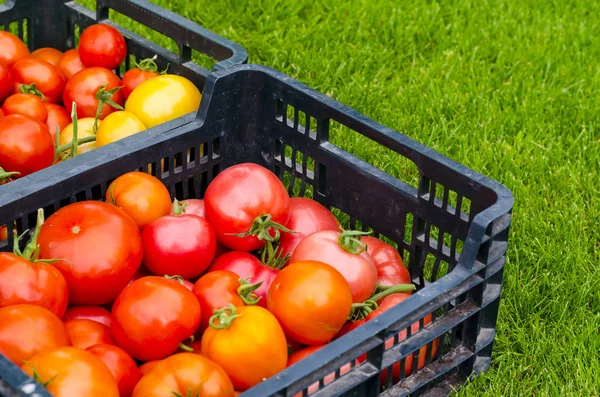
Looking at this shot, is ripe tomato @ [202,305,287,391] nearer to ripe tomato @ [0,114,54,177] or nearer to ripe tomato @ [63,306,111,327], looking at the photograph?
ripe tomato @ [63,306,111,327]

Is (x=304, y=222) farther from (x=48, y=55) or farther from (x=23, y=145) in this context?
(x=48, y=55)

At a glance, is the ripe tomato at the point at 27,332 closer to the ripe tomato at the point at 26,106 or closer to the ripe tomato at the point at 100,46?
the ripe tomato at the point at 26,106

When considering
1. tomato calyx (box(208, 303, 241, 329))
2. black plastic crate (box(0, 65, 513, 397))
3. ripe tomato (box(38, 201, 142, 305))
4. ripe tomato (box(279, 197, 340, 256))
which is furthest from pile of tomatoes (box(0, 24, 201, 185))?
tomato calyx (box(208, 303, 241, 329))

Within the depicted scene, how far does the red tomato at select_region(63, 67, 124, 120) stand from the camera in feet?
8.55

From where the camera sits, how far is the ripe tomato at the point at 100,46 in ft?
8.91

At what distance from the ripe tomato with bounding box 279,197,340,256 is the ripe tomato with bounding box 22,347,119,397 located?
2.14 feet

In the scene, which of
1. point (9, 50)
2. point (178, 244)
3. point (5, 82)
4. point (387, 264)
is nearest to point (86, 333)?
point (178, 244)

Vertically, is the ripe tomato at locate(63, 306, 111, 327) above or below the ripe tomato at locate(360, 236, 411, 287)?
below

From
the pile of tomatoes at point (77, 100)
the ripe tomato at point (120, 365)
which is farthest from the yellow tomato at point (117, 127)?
the ripe tomato at point (120, 365)

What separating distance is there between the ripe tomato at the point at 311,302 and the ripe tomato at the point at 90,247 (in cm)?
31

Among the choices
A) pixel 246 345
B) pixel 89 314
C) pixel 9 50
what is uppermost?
pixel 9 50

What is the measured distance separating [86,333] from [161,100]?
2.35 ft

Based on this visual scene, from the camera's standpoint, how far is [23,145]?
2.26 m

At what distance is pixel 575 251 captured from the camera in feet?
8.49
